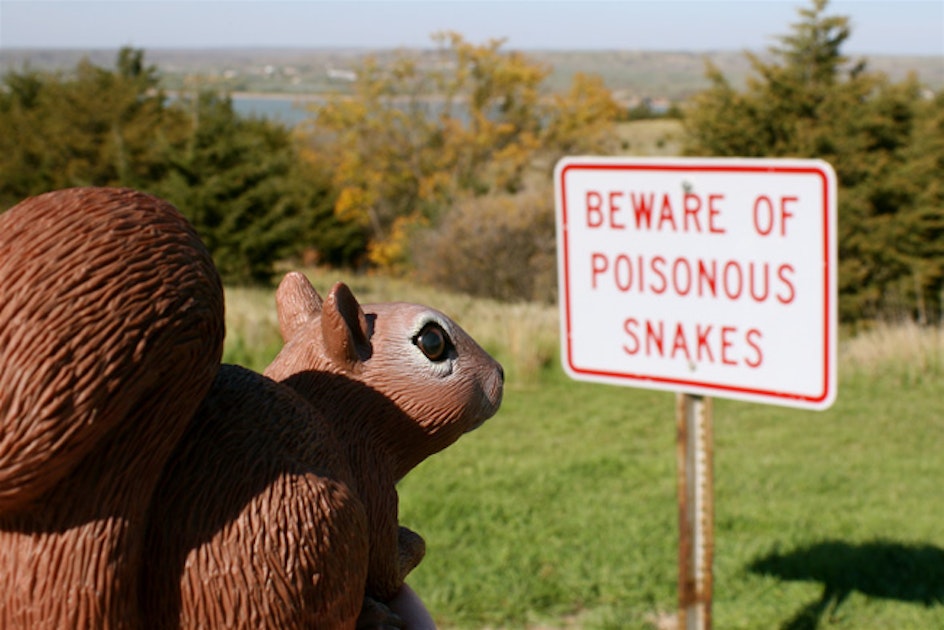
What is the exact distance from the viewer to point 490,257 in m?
16.6

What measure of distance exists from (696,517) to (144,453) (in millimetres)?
2729

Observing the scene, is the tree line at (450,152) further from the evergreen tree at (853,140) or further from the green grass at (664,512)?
the green grass at (664,512)

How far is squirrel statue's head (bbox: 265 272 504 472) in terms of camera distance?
1.46 meters

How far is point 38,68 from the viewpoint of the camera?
73.0 ft

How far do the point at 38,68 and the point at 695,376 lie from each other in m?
22.3

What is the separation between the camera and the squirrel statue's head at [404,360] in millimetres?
1463

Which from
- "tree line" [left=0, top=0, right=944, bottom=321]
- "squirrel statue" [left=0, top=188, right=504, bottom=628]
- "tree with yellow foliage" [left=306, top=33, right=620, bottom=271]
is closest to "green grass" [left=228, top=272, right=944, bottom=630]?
"squirrel statue" [left=0, top=188, right=504, bottom=628]

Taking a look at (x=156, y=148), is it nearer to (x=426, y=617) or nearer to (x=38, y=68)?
(x=38, y=68)

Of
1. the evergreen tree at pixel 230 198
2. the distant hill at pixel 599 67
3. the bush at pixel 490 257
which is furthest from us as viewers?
the distant hill at pixel 599 67

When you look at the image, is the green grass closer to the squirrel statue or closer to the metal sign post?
the metal sign post

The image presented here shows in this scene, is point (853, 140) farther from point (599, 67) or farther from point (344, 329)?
point (599, 67)

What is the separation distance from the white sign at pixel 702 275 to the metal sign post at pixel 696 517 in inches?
6.0

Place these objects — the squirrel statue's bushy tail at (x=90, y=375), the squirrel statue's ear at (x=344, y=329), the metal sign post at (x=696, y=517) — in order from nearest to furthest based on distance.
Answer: the squirrel statue's bushy tail at (x=90, y=375)
the squirrel statue's ear at (x=344, y=329)
the metal sign post at (x=696, y=517)

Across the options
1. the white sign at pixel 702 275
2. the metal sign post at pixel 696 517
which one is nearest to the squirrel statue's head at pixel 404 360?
the white sign at pixel 702 275
